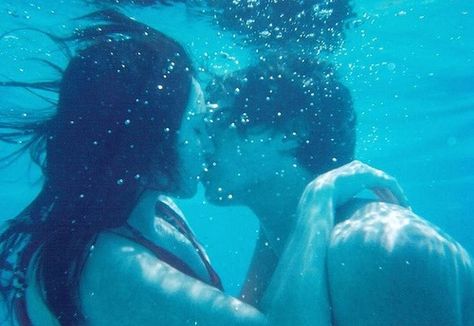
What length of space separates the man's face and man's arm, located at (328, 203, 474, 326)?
96.8 inches

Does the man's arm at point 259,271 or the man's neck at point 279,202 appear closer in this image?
the man's neck at point 279,202

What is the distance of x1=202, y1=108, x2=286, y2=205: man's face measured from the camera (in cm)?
556

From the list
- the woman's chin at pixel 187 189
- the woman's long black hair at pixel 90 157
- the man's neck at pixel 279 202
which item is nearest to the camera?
the woman's long black hair at pixel 90 157

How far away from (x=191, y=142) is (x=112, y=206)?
1201mm

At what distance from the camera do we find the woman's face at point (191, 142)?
4.04 m

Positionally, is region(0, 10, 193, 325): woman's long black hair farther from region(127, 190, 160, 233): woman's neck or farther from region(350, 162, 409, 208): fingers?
region(350, 162, 409, 208): fingers

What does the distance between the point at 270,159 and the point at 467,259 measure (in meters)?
2.84

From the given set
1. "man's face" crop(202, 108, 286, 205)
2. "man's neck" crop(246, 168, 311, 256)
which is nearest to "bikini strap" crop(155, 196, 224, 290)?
"man's face" crop(202, 108, 286, 205)

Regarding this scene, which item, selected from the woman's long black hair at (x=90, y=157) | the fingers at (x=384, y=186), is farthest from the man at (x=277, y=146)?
the woman's long black hair at (x=90, y=157)

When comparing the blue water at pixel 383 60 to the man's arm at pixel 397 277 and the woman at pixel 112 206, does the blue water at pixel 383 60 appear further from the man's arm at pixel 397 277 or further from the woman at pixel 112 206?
the man's arm at pixel 397 277

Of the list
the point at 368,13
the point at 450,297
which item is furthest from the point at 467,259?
the point at 368,13

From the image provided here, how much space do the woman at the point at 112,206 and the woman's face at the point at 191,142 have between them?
0.03 m

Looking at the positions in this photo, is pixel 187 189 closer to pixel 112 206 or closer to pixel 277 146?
pixel 112 206

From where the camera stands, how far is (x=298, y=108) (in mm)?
5852
